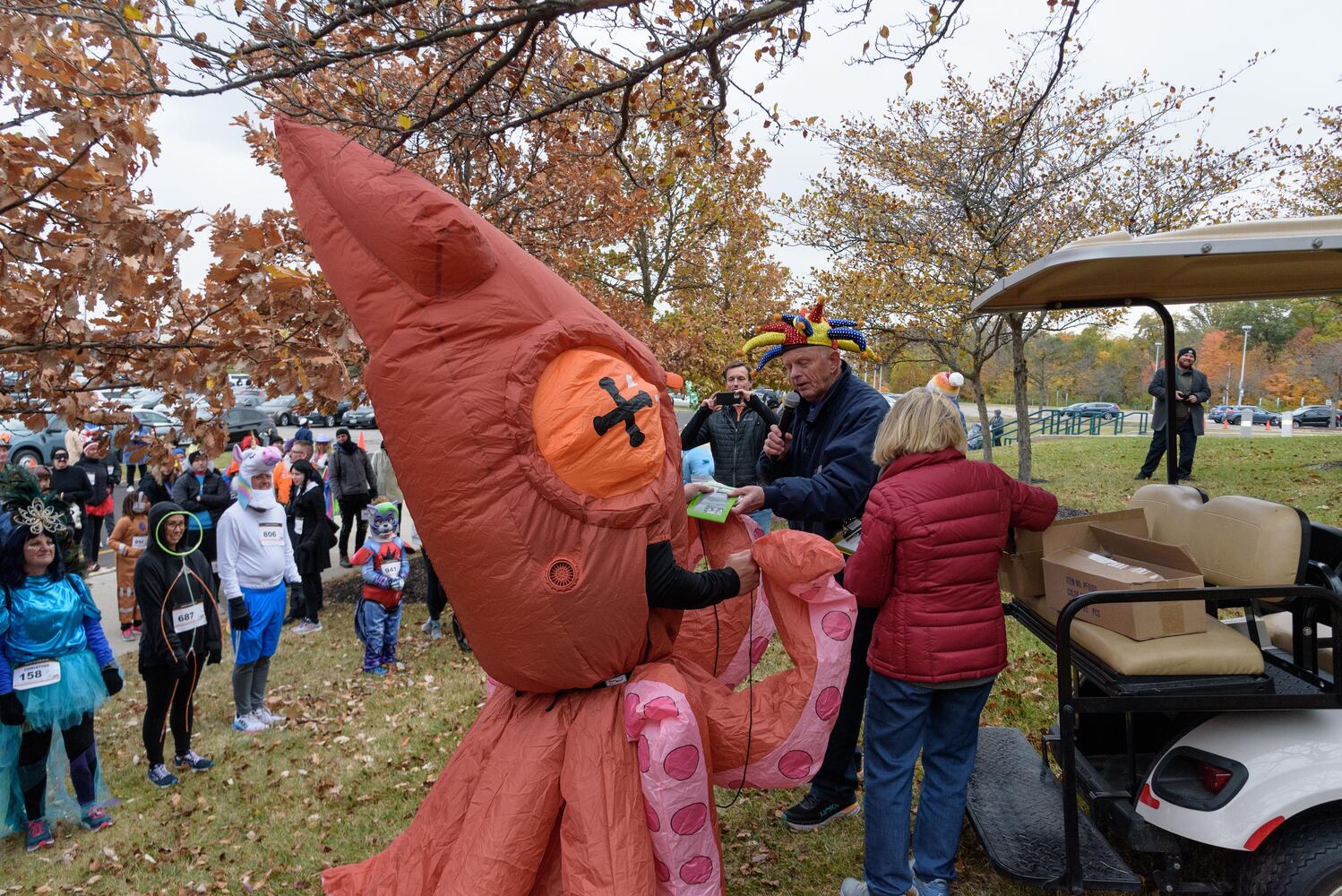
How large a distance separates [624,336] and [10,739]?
455cm

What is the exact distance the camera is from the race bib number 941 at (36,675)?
4.65 metres

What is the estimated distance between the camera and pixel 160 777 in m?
5.63

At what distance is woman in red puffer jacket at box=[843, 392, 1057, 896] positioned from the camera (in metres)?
3.18

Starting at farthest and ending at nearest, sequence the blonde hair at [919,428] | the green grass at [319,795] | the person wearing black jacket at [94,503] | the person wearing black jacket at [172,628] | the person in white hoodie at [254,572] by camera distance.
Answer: the person wearing black jacket at [94,503] → the person in white hoodie at [254,572] → the person wearing black jacket at [172,628] → the green grass at [319,795] → the blonde hair at [919,428]

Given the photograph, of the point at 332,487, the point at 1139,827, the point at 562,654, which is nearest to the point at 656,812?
the point at 562,654

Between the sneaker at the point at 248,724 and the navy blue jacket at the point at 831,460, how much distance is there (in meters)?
4.82

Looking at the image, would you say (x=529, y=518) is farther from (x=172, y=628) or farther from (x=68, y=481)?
(x=68, y=481)

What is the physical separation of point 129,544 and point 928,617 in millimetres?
8950

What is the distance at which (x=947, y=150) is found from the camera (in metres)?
11.7

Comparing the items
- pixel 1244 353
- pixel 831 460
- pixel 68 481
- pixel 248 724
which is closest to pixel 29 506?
pixel 248 724

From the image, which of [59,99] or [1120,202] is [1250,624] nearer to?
[59,99]

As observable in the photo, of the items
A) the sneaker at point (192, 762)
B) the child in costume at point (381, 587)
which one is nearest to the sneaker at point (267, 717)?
the sneaker at point (192, 762)

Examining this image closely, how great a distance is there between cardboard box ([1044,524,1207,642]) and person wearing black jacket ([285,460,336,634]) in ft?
27.1

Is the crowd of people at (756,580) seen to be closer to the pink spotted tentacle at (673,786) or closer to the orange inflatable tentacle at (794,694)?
the orange inflatable tentacle at (794,694)
